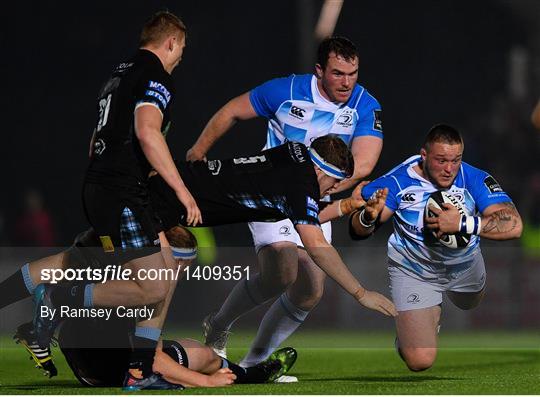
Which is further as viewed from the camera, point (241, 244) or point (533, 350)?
point (241, 244)

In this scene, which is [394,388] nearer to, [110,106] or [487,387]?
[487,387]

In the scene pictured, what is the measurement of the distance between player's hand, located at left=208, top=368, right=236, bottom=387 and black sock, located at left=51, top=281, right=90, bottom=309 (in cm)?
93

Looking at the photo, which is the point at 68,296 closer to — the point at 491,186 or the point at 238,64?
the point at 491,186

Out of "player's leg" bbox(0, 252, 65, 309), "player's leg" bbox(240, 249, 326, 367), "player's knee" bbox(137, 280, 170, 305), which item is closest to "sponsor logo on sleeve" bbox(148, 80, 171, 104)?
"player's knee" bbox(137, 280, 170, 305)

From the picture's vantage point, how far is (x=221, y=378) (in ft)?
29.2

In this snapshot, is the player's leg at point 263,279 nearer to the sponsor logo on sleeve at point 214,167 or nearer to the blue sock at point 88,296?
the sponsor logo on sleeve at point 214,167

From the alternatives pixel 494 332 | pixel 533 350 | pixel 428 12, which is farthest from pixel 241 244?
pixel 428 12

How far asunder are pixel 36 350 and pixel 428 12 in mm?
15232

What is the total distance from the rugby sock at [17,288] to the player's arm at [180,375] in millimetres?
1089

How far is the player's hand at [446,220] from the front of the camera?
10.0 metres

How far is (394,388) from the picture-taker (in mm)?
9031

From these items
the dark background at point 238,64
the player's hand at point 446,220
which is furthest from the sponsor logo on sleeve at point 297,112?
the dark background at point 238,64

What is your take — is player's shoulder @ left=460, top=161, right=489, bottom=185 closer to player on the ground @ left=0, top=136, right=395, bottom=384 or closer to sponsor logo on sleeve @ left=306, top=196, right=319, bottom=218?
player on the ground @ left=0, top=136, right=395, bottom=384

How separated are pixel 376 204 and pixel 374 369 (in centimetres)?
246
